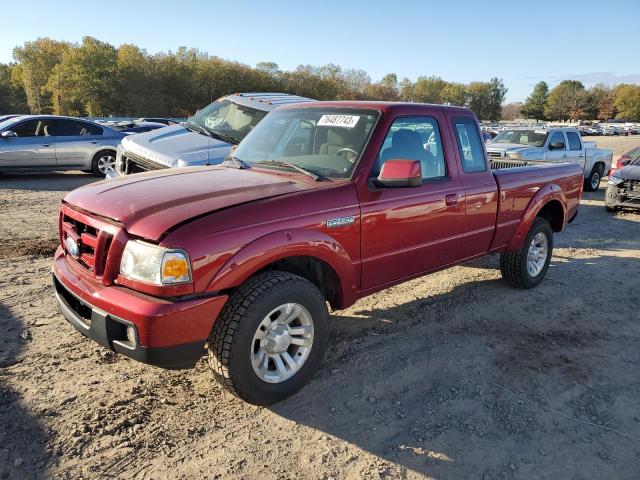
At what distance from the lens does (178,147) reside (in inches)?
277

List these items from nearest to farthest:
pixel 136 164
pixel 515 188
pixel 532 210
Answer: pixel 515 188, pixel 532 210, pixel 136 164

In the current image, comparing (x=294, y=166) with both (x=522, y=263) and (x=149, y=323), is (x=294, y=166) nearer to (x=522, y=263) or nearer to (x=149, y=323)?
(x=149, y=323)

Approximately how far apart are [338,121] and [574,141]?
1186 cm

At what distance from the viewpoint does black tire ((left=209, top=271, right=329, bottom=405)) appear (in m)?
2.85

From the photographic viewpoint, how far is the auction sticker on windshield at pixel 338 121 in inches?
153

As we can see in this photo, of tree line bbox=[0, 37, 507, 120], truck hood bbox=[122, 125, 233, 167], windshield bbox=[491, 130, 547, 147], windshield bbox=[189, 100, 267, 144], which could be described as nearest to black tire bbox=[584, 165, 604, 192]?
windshield bbox=[491, 130, 547, 147]

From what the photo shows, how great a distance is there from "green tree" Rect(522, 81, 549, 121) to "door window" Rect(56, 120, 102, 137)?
141m

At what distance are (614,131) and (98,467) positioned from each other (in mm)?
94208

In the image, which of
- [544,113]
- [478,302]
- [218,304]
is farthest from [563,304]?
[544,113]

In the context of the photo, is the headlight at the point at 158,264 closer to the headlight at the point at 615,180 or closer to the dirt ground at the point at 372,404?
the dirt ground at the point at 372,404

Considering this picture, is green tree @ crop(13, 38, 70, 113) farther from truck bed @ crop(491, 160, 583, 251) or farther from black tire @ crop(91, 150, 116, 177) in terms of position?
truck bed @ crop(491, 160, 583, 251)

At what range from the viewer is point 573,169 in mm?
6059

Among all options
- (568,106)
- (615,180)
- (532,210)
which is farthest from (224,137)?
(568,106)

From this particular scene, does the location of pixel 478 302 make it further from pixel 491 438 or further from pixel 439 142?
pixel 491 438
